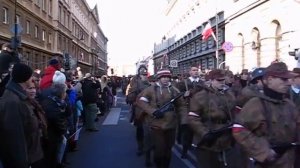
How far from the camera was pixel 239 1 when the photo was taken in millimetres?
31938

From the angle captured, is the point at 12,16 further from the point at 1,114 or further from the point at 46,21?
the point at 1,114

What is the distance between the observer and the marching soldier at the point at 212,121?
19.5ft

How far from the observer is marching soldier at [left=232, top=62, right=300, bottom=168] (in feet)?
14.6

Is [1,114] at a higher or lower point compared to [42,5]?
lower

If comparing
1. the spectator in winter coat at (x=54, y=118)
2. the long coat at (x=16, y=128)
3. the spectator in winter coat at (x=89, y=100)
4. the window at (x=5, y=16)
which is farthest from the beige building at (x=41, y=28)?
the long coat at (x=16, y=128)

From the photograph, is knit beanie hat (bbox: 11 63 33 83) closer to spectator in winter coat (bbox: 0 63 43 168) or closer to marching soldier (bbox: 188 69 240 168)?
spectator in winter coat (bbox: 0 63 43 168)

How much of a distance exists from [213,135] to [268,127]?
1462mm

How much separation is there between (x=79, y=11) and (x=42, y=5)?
35459 mm

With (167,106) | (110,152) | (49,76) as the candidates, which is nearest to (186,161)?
(110,152)

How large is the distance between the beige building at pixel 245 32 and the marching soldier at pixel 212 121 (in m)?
15.4

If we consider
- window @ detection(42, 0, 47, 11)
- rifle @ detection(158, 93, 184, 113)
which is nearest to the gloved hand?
rifle @ detection(158, 93, 184, 113)

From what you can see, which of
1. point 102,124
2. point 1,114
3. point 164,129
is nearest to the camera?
point 1,114

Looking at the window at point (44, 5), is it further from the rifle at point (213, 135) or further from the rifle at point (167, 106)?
the rifle at point (213, 135)

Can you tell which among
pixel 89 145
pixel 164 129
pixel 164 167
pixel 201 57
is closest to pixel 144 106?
pixel 164 129
